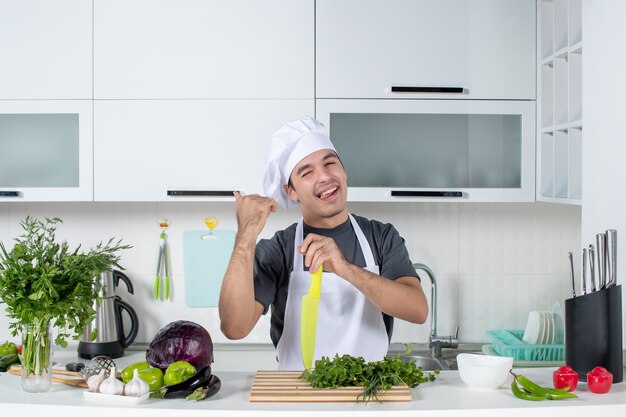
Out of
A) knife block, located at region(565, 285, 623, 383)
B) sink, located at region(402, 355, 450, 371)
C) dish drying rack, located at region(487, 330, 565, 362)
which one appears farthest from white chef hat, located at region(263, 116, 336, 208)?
dish drying rack, located at region(487, 330, 565, 362)

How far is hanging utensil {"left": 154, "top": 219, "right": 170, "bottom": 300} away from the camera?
10.6 ft

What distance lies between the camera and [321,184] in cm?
219

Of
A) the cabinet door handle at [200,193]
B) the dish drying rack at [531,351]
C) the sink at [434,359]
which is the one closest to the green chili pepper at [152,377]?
the cabinet door handle at [200,193]

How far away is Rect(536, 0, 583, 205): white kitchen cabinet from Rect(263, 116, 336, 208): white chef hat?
0.90 meters

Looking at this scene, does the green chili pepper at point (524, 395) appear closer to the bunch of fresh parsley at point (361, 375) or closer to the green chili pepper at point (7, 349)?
the bunch of fresh parsley at point (361, 375)

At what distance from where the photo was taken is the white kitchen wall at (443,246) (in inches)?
128

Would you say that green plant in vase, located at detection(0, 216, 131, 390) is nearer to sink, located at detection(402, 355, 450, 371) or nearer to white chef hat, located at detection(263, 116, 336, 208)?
white chef hat, located at detection(263, 116, 336, 208)

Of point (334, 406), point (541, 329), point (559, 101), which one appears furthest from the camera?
point (541, 329)

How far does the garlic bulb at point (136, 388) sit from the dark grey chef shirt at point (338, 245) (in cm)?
60

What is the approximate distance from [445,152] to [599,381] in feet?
4.25

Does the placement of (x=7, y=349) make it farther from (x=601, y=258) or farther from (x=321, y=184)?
(x=601, y=258)

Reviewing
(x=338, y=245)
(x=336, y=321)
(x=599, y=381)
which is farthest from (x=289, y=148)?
(x=599, y=381)

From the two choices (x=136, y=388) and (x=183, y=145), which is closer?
(x=136, y=388)

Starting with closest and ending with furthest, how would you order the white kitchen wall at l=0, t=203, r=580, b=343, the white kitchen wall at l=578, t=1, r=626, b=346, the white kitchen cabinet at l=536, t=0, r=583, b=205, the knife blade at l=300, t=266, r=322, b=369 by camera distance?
the knife blade at l=300, t=266, r=322, b=369
the white kitchen wall at l=578, t=1, r=626, b=346
the white kitchen cabinet at l=536, t=0, r=583, b=205
the white kitchen wall at l=0, t=203, r=580, b=343
